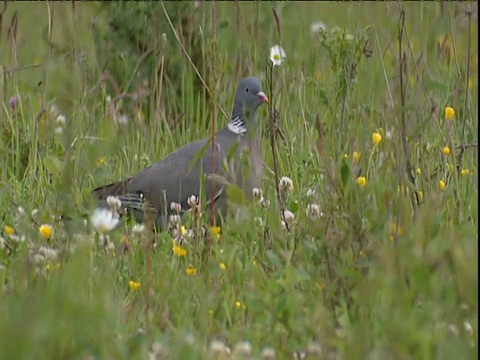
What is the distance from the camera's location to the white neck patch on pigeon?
5.88 metres

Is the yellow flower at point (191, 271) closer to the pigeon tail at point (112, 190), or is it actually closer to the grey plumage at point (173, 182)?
the grey plumage at point (173, 182)

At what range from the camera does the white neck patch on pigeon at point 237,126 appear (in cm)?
588

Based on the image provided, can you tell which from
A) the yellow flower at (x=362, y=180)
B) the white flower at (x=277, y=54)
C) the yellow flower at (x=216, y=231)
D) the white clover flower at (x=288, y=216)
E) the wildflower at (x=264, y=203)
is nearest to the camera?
the yellow flower at (x=216, y=231)

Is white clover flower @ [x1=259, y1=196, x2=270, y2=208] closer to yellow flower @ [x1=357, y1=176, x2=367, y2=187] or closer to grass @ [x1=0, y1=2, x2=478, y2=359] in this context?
grass @ [x1=0, y1=2, x2=478, y2=359]

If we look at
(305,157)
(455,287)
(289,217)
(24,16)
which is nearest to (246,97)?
(305,157)

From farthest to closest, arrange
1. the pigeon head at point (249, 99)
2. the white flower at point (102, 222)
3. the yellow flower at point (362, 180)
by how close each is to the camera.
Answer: the pigeon head at point (249, 99), the yellow flower at point (362, 180), the white flower at point (102, 222)

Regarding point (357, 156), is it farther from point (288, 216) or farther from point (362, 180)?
point (288, 216)

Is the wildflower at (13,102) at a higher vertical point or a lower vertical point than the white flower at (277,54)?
lower

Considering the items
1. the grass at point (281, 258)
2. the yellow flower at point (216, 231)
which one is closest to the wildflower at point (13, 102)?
the grass at point (281, 258)

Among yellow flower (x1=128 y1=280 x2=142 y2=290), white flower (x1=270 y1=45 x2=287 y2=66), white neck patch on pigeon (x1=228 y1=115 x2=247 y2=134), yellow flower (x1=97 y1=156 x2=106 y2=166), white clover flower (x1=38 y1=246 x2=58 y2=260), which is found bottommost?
yellow flower (x1=97 y1=156 x2=106 y2=166)

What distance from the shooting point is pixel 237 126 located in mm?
5906

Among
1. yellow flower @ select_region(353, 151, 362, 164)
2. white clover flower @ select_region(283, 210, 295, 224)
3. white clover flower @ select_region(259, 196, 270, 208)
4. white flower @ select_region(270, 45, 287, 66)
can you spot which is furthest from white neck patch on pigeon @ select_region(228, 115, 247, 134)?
white clover flower @ select_region(283, 210, 295, 224)

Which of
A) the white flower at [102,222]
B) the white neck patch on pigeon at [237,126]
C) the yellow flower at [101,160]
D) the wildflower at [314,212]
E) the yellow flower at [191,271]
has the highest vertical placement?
the white flower at [102,222]

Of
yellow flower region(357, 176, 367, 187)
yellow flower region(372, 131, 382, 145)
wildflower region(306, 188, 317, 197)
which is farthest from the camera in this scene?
yellow flower region(372, 131, 382, 145)
